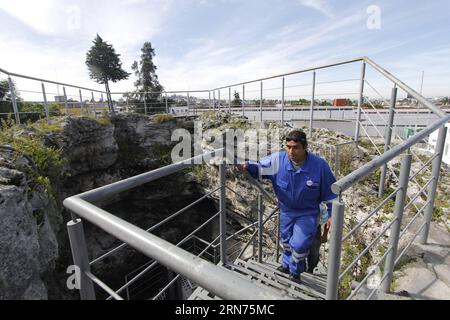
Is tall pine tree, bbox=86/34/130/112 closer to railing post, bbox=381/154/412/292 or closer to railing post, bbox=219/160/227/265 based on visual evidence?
railing post, bbox=219/160/227/265

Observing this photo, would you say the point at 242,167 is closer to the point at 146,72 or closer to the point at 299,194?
the point at 299,194

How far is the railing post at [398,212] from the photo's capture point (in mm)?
1507

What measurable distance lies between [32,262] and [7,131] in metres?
2.90

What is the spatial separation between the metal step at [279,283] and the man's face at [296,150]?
1142 millimetres

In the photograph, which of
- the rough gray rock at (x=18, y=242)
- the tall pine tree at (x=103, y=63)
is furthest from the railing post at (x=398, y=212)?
the tall pine tree at (x=103, y=63)

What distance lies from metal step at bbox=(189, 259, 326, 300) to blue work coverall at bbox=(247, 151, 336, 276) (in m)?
0.14

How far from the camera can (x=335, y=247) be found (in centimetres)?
100

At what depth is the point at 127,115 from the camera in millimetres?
10734

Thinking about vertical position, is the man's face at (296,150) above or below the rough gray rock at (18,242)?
above

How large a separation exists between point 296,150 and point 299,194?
40 cm

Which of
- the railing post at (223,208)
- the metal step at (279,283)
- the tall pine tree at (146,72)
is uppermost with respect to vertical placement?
the tall pine tree at (146,72)

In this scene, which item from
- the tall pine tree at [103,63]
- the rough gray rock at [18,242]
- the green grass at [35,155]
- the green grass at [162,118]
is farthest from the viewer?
the tall pine tree at [103,63]

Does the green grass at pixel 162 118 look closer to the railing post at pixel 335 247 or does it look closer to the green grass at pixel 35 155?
Answer: the green grass at pixel 35 155

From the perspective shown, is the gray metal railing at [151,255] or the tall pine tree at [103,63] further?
the tall pine tree at [103,63]
